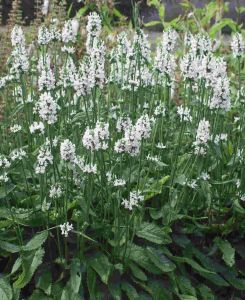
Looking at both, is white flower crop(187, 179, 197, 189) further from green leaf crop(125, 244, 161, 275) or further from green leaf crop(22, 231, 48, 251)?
green leaf crop(22, 231, 48, 251)

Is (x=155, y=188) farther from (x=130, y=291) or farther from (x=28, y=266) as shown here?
(x=28, y=266)

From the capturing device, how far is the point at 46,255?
10.6 feet

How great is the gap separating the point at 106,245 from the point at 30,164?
1.91ft

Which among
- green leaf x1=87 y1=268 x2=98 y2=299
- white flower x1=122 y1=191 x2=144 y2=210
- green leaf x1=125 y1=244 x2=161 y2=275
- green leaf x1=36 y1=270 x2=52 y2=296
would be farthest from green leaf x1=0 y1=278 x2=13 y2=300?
white flower x1=122 y1=191 x2=144 y2=210

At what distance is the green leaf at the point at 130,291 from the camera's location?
3.05m

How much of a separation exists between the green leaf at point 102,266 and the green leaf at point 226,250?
70 centimetres

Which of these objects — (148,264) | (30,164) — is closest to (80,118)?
(30,164)

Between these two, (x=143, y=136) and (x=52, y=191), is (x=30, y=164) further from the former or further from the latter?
(x=143, y=136)

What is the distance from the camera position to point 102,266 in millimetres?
3064

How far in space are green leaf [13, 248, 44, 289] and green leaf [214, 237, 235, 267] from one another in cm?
102

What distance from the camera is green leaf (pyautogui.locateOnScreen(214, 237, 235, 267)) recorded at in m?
3.36

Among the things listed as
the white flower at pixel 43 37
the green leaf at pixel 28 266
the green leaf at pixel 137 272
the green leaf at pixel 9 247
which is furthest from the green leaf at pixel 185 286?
the white flower at pixel 43 37

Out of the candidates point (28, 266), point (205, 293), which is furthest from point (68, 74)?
point (205, 293)

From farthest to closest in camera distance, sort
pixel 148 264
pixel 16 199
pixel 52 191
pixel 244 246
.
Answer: pixel 244 246, pixel 16 199, pixel 148 264, pixel 52 191
